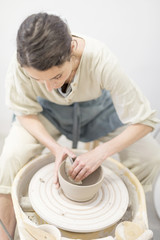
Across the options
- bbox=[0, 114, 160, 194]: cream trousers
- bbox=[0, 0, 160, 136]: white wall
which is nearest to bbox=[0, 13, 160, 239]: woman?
bbox=[0, 114, 160, 194]: cream trousers

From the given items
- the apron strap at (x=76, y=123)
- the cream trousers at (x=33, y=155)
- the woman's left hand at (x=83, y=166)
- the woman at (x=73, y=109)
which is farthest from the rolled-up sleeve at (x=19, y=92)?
the woman's left hand at (x=83, y=166)

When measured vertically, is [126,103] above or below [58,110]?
above

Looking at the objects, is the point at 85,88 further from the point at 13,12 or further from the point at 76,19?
the point at 13,12

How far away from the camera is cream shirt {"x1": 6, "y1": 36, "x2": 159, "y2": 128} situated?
1252 mm

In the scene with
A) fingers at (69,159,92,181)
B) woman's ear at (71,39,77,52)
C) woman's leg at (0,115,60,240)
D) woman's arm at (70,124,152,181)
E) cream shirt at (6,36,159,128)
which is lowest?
woman's leg at (0,115,60,240)

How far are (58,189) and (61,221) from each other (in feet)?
0.60

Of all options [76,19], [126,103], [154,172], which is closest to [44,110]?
[126,103]

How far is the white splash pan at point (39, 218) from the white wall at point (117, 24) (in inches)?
42.8

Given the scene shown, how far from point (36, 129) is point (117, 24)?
1205 millimetres

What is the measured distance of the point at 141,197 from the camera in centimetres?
119

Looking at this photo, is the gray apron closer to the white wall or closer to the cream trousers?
the cream trousers

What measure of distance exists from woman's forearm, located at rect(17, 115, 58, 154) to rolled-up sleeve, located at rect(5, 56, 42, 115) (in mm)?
39

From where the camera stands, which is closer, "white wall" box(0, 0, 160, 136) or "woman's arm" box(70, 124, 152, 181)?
"woman's arm" box(70, 124, 152, 181)

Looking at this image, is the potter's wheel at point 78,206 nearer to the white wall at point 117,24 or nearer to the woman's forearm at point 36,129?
the woman's forearm at point 36,129
